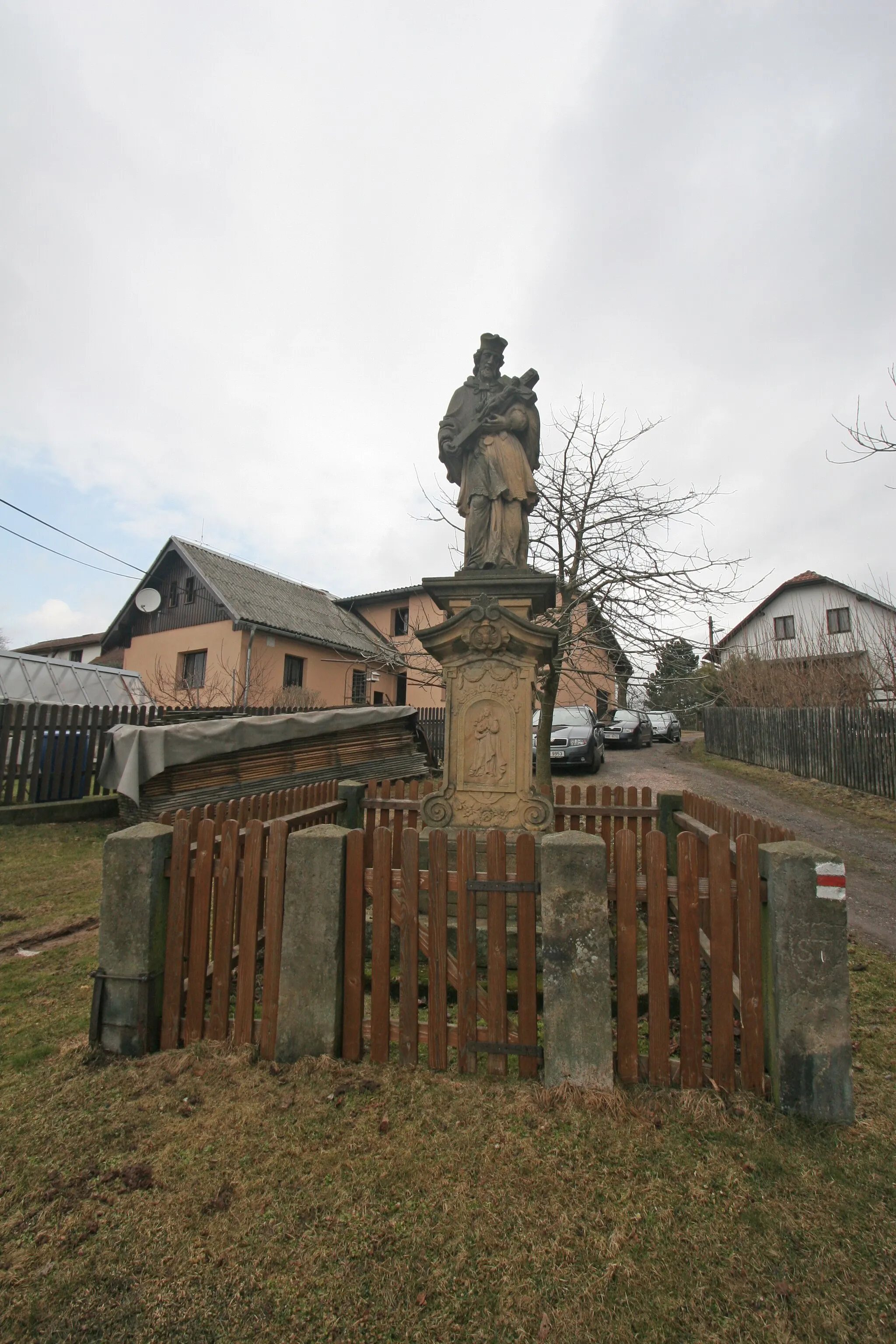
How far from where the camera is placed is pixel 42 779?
865 centimetres

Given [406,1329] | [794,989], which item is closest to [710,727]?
[794,989]

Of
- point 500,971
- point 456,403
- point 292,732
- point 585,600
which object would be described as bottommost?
point 500,971

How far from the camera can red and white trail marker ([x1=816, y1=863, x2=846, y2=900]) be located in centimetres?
260

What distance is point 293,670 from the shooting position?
944 inches

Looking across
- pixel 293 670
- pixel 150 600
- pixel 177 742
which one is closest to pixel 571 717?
pixel 177 742

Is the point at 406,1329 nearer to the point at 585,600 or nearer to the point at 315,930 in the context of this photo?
the point at 315,930

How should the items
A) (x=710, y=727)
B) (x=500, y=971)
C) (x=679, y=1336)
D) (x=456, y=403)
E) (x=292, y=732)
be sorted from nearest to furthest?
(x=679, y=1336)
(x=500, y=971)
(x=456, y=403)
(x=292, y=732)
(x=710, y=727)

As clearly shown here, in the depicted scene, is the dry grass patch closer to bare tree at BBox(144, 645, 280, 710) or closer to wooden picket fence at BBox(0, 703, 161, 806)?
wooden picket fence at BBox(0, 703, 161, 806)

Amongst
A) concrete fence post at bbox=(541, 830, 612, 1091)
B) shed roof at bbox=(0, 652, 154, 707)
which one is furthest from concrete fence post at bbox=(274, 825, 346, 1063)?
shed roof at bbox=(0, 652, 154, 707)

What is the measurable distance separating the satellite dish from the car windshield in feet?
54.0

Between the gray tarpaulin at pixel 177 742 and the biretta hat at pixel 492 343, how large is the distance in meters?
5.70

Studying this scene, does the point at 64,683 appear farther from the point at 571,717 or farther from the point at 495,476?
the point at 495,476

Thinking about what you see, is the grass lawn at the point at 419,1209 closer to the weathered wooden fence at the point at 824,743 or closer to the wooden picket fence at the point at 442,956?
the wooden picket fence at the point at 442,956

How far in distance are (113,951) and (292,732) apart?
638 cm
